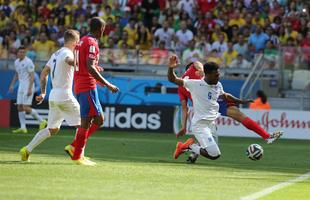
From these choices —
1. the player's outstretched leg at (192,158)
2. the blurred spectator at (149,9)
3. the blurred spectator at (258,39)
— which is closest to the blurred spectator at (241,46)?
the blurred spectator at (258,39)

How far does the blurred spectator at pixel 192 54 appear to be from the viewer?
92.5 feet

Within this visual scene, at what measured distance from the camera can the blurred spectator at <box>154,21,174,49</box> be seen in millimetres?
30031

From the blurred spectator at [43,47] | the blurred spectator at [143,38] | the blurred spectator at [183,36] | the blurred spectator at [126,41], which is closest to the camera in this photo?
the blurred spectator at [183,36]

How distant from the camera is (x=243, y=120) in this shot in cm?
1719

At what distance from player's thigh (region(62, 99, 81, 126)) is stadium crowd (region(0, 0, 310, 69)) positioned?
43.5ft

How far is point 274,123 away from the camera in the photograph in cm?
2502

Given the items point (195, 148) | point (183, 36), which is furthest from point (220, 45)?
point (195, 148)

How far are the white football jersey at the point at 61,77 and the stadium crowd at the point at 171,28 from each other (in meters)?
13.3

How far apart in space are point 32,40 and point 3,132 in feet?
26.8

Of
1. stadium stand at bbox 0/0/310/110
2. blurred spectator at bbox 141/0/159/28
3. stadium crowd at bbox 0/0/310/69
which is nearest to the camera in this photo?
stadium stand at bbox 0/0/310/110

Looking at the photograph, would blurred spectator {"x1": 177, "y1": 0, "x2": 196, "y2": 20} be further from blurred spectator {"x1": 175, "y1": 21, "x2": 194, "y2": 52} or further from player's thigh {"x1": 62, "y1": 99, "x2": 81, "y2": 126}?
player's thigh {"x1": 62, "y1": 99, "x2": 81, "y2": 126}

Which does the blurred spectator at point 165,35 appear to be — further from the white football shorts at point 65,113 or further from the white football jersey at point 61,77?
the white football shorts at point 65,113

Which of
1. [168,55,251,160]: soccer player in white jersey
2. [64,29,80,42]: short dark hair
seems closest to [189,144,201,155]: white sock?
[168,55,251,160]: soccer player in white jersey

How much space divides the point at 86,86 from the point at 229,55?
14127 millimetres
